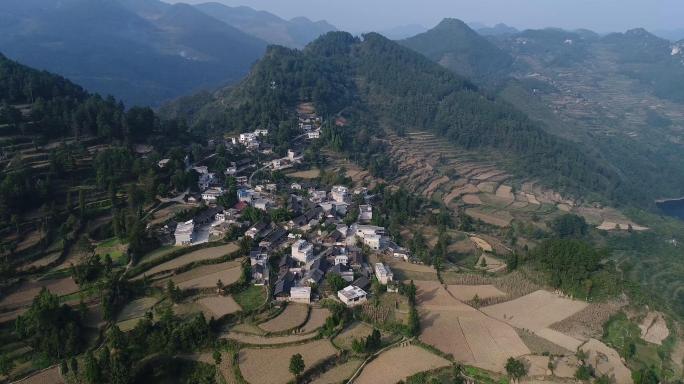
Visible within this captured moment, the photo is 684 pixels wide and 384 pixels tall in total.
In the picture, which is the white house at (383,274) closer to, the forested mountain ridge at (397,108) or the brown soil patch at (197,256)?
the brown soil patch at (197,256)

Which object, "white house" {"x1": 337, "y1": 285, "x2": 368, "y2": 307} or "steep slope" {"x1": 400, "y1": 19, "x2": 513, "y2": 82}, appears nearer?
"white house" {"x1": 337, "y1": 285, "x2": 368, "y2": 307}

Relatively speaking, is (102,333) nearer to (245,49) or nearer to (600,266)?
(600,266)

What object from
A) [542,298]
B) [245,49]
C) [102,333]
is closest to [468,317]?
[542,298]

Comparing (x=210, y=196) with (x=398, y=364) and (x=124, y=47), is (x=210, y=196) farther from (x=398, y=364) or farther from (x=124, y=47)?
(x=124, y=47)

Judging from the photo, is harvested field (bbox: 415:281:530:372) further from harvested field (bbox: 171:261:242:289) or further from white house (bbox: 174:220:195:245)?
white house (bbox: 174:220:195:245)

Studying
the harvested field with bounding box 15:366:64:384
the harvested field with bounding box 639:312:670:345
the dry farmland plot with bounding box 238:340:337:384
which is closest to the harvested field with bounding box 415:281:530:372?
the dry farmland plot with bounding box 238:340:337:384

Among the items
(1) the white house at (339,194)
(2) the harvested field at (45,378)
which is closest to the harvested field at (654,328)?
(1) the white house at (339,194)
